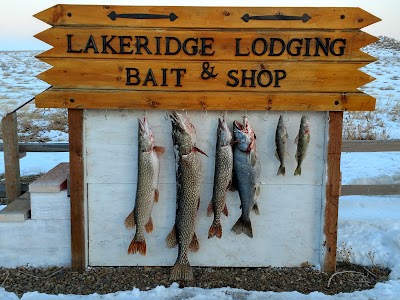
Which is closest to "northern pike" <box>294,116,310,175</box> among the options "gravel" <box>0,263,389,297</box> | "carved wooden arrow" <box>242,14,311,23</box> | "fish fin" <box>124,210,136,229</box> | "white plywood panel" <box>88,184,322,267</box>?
"white plywood panel" <box>88,184,322,267</box>

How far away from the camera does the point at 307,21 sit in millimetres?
4426

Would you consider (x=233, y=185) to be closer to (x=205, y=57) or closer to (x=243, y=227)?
(x=243, y=227)

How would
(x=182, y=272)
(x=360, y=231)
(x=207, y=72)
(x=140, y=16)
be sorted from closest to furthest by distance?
1. (x=140, y=16)
2. (x=207, y=72)
3. (x=182, y=272)
4. (x=360, y=231)

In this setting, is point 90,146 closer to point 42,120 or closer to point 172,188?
point 172,188

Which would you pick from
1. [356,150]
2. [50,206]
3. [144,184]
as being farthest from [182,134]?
[356,150]

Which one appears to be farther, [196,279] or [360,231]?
[360,231]

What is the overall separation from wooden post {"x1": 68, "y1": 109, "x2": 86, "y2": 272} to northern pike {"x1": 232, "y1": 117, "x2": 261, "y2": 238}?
5.05 feet

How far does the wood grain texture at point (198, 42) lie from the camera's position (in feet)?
14.5

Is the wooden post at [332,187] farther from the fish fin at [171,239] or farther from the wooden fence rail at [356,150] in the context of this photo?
the fish fin at [171,239]

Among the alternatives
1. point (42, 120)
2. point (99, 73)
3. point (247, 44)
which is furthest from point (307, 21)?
point (42, 120)

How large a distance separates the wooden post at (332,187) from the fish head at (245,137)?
2.71 feet

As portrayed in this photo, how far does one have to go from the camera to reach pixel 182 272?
15.2ft

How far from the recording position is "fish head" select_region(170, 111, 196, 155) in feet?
14.6

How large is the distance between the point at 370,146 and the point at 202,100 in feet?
9.58
